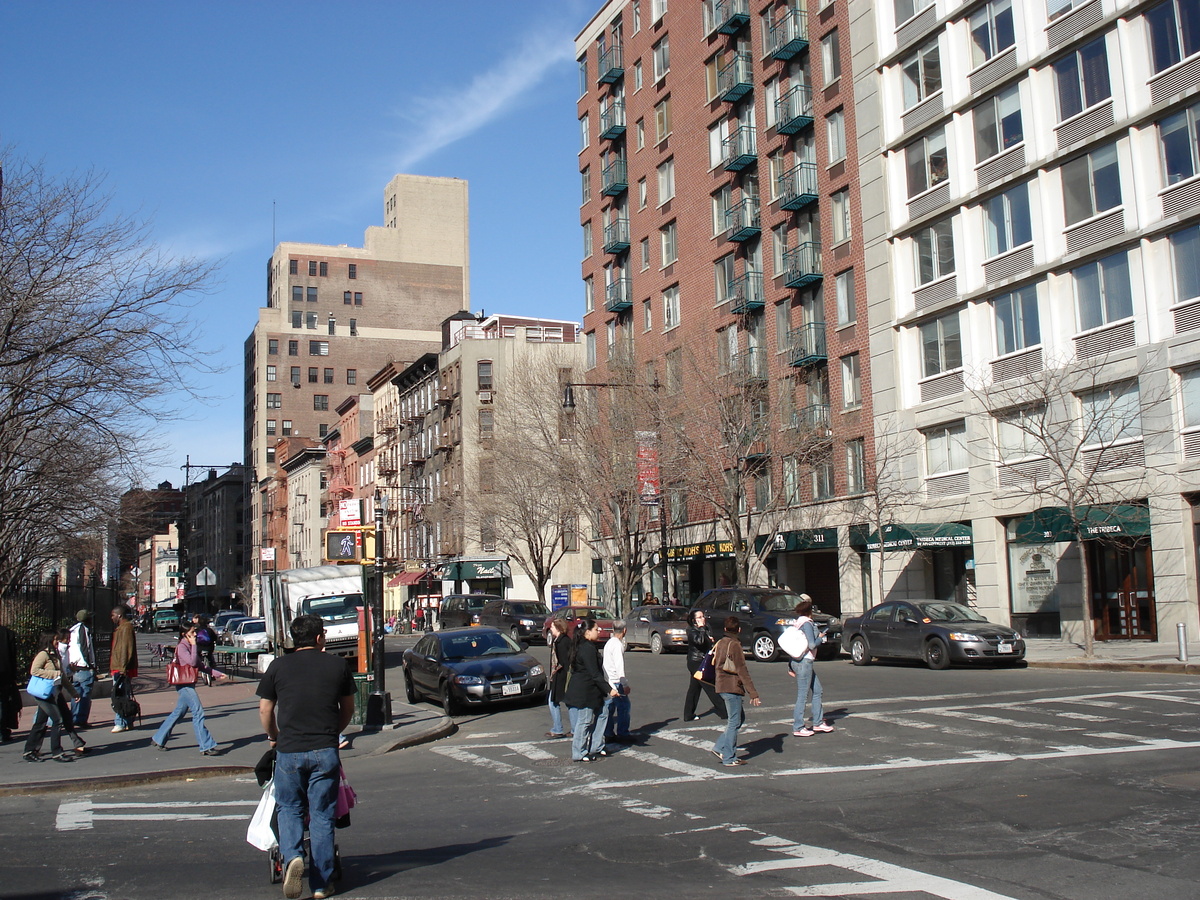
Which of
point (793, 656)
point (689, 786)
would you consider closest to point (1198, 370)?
point (793, 656)

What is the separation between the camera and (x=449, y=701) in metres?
20.3

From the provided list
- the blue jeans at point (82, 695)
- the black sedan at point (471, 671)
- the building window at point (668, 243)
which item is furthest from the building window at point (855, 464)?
the blue jeans at point (82, 695)

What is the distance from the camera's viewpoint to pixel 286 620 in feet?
115

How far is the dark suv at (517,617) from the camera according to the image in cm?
4062

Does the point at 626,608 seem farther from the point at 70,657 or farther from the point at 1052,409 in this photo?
the point at 70,657

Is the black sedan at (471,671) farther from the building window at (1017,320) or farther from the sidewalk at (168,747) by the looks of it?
the building window at (1017,320)

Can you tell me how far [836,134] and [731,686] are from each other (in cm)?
3275

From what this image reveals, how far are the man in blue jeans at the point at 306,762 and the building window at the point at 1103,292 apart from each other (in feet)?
89.9

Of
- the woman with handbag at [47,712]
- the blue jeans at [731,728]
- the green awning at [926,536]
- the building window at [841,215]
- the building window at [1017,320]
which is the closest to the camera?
the blue jeans at [731,728]

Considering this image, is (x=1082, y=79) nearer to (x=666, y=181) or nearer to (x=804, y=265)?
(x=804, y=265)

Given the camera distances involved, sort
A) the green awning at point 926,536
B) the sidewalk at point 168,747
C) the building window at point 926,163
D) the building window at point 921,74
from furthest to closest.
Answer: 1. the building window at point 921,74
2. the building window at point 926,163
3. the green awning at point 926,536
4. the sidewalk at point 168,747

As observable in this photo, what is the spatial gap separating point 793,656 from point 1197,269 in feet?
62.3

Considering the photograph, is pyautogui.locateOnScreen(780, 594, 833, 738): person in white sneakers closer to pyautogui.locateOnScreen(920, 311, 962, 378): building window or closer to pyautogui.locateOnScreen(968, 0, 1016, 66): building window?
pyautogui.locateOnScreen(920, 311, 962, 378): building window

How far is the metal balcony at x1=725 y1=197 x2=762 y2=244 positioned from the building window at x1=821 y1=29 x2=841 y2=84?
5.61 m
